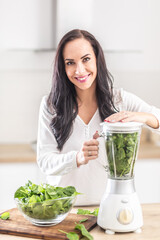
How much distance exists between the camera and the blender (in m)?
1.39

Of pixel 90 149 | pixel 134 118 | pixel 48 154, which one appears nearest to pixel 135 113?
pixel 134 118

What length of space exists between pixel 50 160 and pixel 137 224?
0.60 m

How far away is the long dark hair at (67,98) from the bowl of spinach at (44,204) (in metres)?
0.54

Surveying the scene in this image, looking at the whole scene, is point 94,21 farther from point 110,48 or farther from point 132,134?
point 132,134

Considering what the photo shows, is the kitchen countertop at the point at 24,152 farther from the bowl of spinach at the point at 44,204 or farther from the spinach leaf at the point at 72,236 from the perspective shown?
the spinach leaf at the point at 72,236

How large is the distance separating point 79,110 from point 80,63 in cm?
28

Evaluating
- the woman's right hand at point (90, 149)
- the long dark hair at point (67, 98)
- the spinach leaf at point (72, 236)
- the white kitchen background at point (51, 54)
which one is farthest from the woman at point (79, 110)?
the white kitchen background at point (51, 54)

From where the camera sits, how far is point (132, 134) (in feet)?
4.65

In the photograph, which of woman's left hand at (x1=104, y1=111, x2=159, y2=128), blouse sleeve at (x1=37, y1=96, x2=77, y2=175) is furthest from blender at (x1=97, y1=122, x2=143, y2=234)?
blouse sleeve at (x1=37, y1=96, x2=77, y2=175)

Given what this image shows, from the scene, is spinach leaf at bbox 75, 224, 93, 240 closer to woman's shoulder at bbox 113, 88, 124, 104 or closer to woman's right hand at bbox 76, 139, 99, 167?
woman's right hand at bbox 76, 139, 99, 167

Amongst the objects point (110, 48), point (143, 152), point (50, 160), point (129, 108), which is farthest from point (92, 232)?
point (110, 48)

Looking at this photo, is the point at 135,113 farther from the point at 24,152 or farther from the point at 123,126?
the point at 24,152

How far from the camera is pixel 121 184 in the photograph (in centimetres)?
141

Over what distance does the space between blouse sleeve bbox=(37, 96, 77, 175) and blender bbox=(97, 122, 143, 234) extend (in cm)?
36
